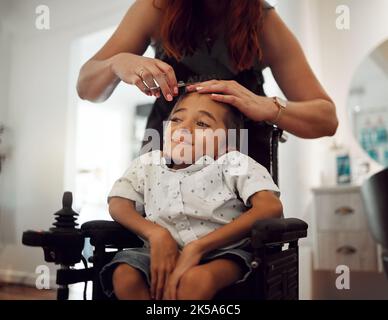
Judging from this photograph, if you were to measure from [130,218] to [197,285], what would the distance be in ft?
0.74

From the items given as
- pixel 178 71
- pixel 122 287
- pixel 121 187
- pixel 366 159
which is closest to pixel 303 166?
pixel 366 159

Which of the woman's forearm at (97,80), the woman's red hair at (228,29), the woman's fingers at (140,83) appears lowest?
the woman's fingers at (140,83)

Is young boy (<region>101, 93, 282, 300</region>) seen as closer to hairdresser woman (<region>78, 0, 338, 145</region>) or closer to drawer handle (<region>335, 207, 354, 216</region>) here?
hairdresser woman (<region>78, 0, 338, 145</region>)

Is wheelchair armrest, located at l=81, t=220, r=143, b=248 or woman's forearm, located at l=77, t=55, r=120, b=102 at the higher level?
woman's forearm, located at l=77, t=55, r=120, b=102

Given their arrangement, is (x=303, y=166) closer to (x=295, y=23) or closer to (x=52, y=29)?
(x=295, y=23)

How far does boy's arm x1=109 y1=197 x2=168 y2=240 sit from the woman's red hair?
412 mm

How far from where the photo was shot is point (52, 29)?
130 cm

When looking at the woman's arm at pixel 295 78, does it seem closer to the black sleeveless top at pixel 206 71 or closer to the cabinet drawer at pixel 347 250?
the black sleeveless top at pixel 206 71

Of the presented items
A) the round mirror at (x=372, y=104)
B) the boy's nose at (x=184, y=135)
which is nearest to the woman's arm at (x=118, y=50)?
the boy's nose at (x=184, y=135)

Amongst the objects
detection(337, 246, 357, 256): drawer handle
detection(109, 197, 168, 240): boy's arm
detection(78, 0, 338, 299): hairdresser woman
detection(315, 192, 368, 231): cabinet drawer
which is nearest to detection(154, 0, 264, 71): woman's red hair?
detection(78, 0, 338, 299): hairdresser woman

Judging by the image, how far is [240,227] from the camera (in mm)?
799

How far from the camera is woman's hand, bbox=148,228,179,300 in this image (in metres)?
0.78

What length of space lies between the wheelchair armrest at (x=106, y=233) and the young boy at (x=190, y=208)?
0.03 metres

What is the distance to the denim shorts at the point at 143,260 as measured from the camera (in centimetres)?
78
